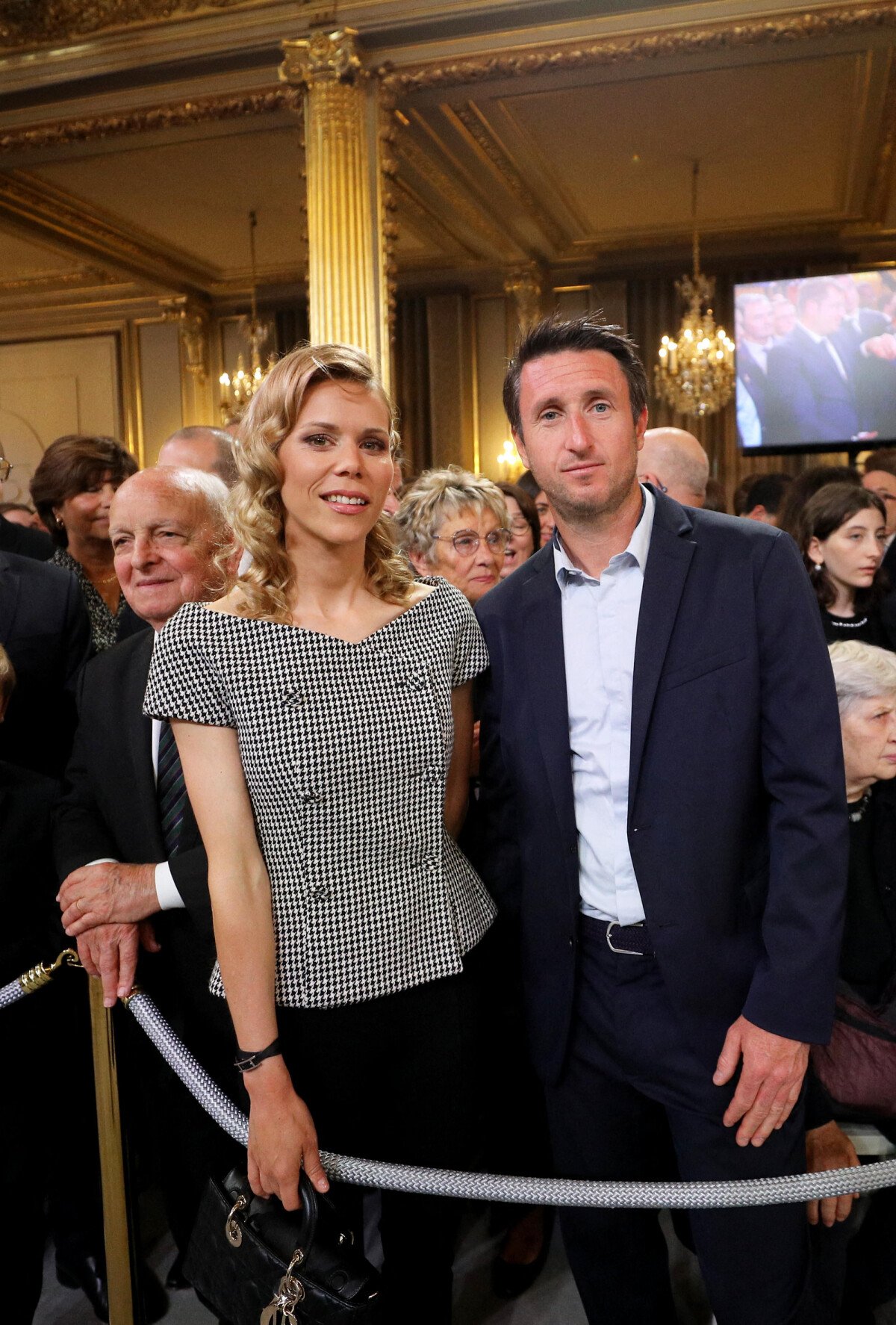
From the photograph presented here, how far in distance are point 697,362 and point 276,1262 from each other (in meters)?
7.64

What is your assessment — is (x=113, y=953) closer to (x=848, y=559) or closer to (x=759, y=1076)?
(x=759, y=1076)

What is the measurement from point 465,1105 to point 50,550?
2323 mm

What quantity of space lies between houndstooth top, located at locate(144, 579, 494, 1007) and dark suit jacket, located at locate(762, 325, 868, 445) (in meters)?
6.70

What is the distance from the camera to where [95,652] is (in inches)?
107

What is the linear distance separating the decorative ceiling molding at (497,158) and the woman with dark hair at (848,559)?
470 cm

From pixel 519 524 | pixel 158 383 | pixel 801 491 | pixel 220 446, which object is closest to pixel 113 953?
pixel 220 446

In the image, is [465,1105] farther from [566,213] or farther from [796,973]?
[566,213]

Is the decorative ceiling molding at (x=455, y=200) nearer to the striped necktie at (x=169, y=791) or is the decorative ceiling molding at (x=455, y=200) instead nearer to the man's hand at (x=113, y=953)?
the striped necktie at (x=169, y=791)

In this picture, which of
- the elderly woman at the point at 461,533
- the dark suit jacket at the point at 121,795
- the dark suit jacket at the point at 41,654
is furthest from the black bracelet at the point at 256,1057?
the elderly woman at the point at 461,533

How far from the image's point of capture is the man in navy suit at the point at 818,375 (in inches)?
290

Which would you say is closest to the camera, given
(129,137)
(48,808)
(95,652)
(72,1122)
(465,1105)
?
(465,1105)

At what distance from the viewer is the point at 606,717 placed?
1621 millimetres

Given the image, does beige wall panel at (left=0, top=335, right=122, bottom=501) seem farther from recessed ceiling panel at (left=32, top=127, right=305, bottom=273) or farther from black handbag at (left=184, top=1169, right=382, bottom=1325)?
black handbag at (left=184, top=1169, right=382, bottom=1325)

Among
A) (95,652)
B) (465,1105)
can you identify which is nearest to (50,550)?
(95,652)
